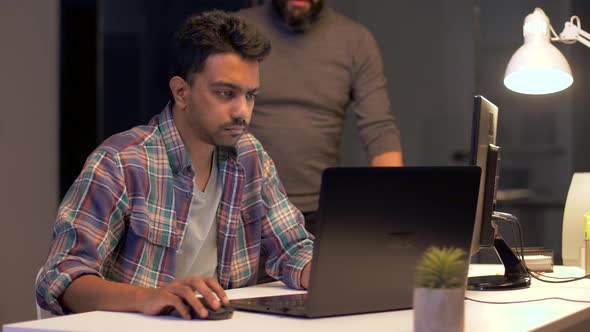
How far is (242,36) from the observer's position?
2.05 metres

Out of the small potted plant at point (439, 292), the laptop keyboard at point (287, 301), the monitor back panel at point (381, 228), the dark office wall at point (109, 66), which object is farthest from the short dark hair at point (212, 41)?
the dark office wall at point (109, 66)

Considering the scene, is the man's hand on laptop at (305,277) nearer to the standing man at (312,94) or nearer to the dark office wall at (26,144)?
the standing man at (312,94)

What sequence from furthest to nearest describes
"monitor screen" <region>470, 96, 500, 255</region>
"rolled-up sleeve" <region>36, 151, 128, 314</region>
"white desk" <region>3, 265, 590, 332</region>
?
"monitor screen" <region>470, 96, 500, 255</region>
"rolled-up sleeve" <region>36, 151, 128, 314</region>
"white desk" <region>3, 265, 590, 332</region>

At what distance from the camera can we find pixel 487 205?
1.98 meters

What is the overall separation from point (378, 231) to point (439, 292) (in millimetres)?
272

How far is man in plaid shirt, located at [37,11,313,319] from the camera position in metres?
1.74

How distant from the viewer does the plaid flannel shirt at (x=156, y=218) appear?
5.67 feet

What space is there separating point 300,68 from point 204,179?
1149 millimetres

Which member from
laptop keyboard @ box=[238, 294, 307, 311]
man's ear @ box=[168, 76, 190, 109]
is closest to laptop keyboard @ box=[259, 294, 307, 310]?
laptop keyboard @ box=[238, 294, 307, 311]

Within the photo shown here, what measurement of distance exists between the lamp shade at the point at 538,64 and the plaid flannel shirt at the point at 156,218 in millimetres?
722

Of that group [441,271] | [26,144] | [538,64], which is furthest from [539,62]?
[26,144]

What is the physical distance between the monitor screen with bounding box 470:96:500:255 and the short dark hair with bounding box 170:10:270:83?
1.76ft

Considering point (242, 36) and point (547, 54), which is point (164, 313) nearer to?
point (242, 36)

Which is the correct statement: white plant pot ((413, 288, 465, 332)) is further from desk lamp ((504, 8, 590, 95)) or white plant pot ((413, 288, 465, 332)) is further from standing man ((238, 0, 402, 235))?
standing man ((238, 0, 402, 235))
